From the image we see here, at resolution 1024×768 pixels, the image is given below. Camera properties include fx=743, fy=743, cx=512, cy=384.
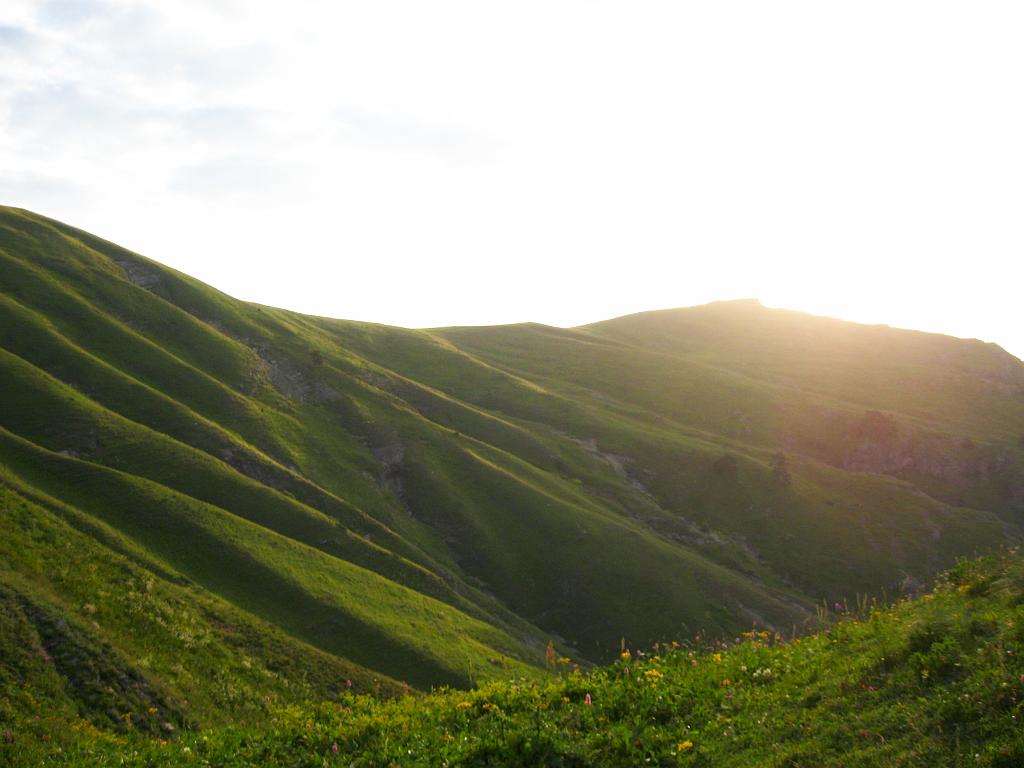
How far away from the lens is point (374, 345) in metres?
180

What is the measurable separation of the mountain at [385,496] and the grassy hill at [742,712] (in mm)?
5359

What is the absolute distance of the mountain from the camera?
45.1 metres

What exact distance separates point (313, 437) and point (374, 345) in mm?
73765

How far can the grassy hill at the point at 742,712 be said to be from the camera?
11.0 metres

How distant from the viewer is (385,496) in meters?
103

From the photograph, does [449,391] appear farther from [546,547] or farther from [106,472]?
[106,472]

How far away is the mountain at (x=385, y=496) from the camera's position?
148 ft

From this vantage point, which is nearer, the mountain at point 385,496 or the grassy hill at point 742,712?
the grassy hill at point 742,712

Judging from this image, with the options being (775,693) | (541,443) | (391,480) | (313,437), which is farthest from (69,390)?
(775,693)

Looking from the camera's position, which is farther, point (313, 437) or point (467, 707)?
point (313, 437)

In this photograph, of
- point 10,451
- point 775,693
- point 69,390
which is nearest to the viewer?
point 775,693

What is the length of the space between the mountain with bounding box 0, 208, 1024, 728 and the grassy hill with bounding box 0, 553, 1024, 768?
5.36 metres

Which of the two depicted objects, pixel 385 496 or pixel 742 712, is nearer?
pixel 742 712

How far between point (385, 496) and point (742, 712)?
92.4 m
